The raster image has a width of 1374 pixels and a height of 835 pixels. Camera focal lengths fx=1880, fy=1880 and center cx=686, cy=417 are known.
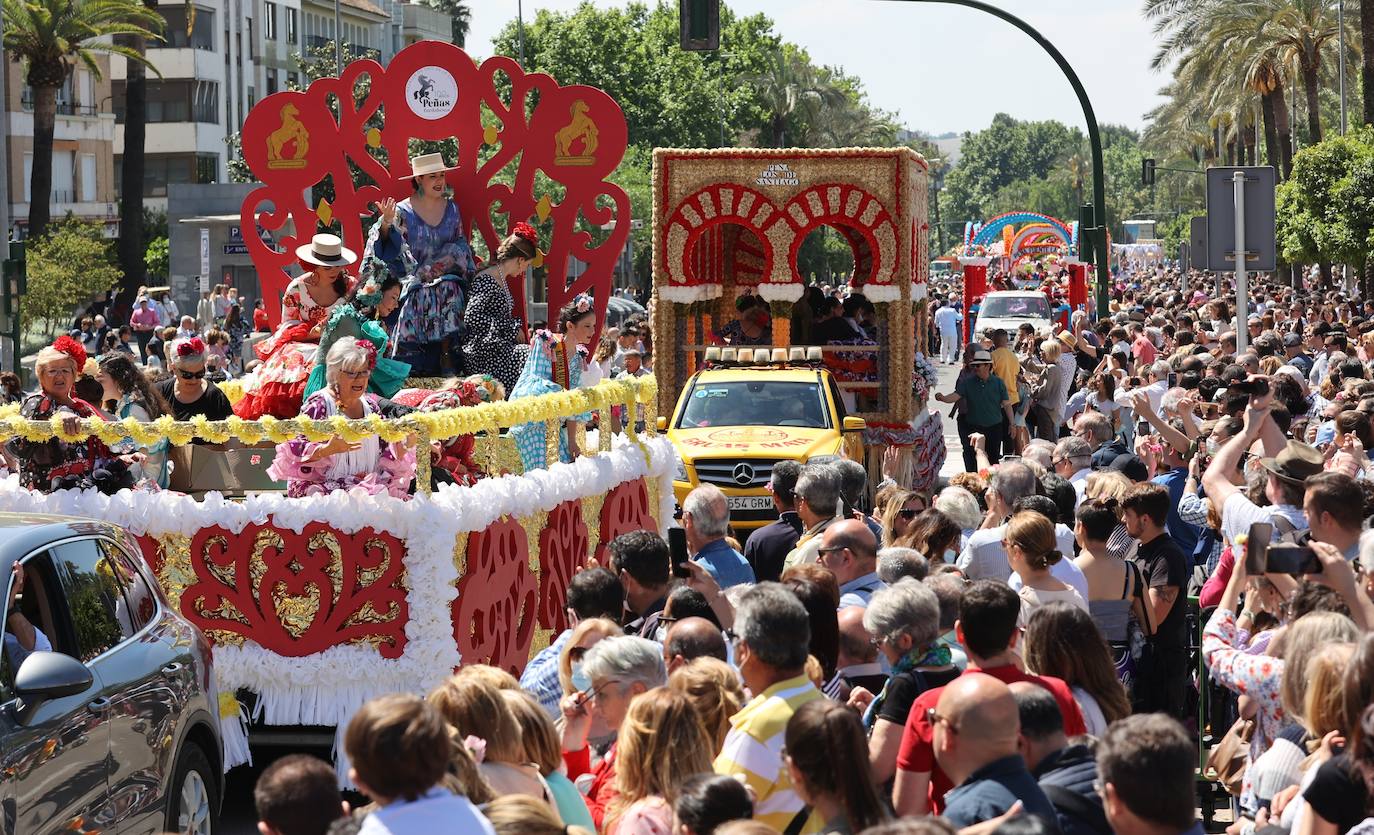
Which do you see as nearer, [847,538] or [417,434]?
[847,538]

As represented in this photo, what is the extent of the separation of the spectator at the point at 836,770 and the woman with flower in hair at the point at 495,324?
327 inches

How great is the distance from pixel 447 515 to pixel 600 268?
16.1ft

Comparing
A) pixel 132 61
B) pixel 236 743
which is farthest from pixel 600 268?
pixel 132 61

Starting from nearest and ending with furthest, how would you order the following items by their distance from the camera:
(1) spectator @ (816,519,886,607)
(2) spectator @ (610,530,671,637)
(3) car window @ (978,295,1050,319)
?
(2) spectator @ (610,530,671,637), (1) spectator @ (816,519,886,607), (3) car window @ (978,295,1050,319)

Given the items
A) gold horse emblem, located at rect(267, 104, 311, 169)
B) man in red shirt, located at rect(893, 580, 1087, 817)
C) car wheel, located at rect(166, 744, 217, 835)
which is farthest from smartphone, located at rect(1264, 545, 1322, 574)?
gold horse emblem, located at rect(267, 104, 311, 169)

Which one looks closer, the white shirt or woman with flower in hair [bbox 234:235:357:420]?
the white shirt

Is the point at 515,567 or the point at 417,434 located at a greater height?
the point at 417,434

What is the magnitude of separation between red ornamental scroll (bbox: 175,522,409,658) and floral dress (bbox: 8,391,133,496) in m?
0.65

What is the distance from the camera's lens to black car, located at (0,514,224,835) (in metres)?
5.91

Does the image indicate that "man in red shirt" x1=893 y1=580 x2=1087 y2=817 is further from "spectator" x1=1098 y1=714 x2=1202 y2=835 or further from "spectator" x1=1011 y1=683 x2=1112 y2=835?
"spectator" x1=1098 y1=714 x2=1202 y2=835

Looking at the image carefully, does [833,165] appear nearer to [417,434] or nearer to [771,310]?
[771,310]

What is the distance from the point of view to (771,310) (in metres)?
20.1

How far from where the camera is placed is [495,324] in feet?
42.1

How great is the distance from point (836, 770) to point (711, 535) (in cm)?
406
